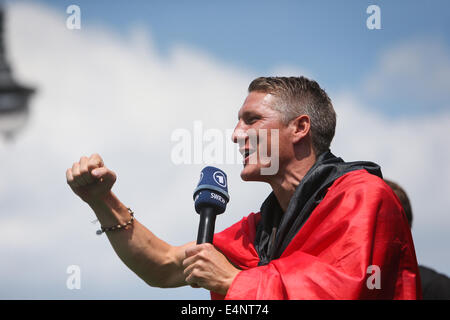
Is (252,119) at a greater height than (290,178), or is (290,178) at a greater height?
(252,119)

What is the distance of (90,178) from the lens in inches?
115

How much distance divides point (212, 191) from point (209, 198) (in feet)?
0.23

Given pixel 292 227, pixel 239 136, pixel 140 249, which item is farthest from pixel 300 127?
pixel 140 249

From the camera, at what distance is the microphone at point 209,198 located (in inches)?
104

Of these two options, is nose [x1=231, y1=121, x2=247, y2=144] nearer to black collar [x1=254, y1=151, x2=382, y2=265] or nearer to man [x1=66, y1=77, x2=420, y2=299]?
man [x1=66, y1=77, x2=420, y2=299]

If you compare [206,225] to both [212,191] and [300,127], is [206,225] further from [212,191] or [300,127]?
[300,127]

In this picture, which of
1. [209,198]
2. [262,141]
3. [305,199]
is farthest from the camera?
[262,141]

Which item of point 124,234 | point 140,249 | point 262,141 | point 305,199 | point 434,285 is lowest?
point 434,285

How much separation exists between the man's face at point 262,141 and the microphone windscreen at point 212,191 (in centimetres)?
32

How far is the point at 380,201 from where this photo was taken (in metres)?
2.49

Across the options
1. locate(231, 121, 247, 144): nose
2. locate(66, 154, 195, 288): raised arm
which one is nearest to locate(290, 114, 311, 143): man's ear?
locate(231, 121, 247, 144): nose

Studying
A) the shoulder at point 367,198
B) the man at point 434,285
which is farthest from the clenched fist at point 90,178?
the man at point 434,285

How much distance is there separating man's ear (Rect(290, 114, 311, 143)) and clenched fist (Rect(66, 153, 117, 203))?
1.28 meters
